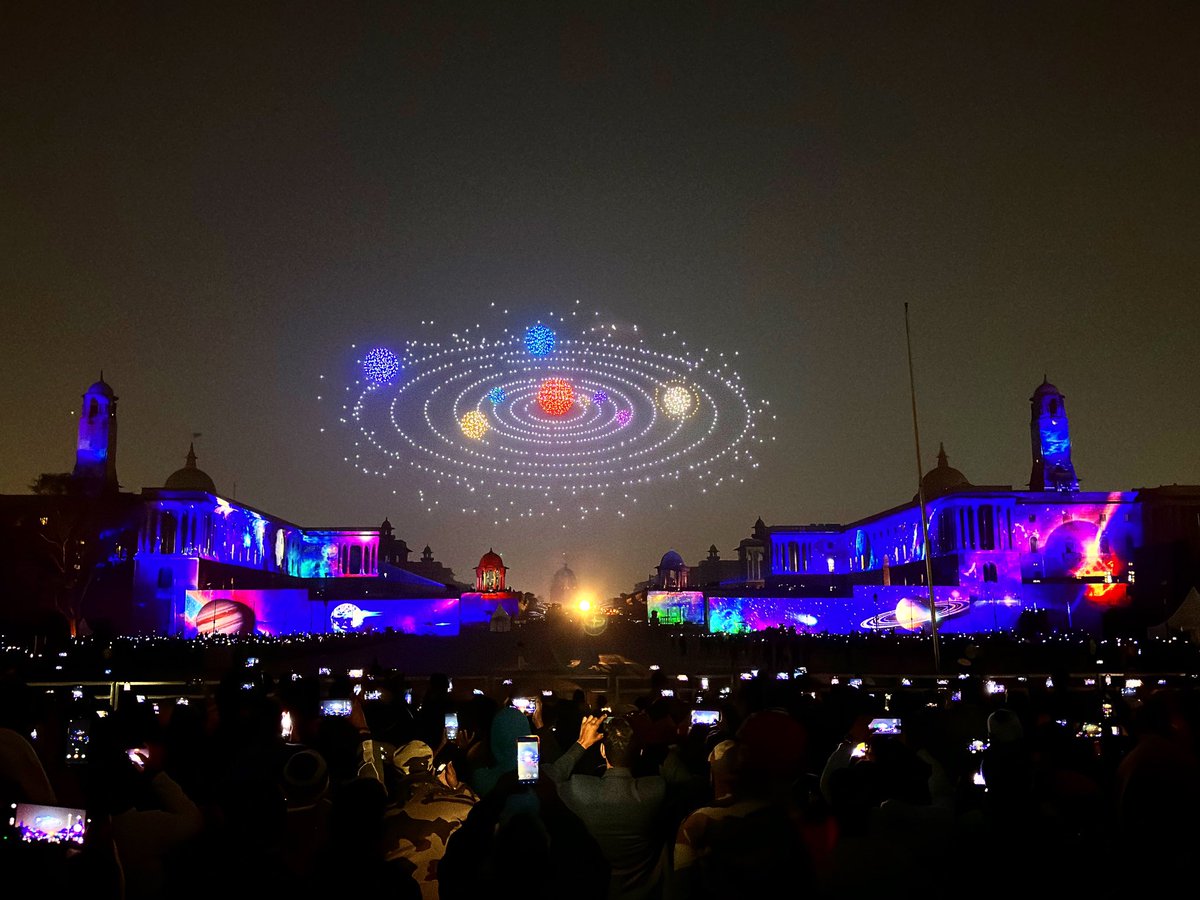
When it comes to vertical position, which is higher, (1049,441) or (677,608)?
(1049,441)

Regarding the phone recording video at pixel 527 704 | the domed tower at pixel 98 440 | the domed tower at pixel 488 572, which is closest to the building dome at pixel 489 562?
the domed tower at pixel 488 572

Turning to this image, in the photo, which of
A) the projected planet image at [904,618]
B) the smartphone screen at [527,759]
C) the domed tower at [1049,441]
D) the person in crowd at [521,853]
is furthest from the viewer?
the domed tower at [1049,441]

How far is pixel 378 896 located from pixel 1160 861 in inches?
155

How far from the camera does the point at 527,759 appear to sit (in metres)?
7.23

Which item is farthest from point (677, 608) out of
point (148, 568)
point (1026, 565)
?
point (148, 568)

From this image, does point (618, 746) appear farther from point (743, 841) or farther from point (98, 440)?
point (98, 440)

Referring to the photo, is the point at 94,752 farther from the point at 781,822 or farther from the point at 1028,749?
the point at 1028,749

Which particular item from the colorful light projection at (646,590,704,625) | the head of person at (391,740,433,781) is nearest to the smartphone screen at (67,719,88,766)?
the head of person at (391,740,433,781)

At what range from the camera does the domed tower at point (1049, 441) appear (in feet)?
311

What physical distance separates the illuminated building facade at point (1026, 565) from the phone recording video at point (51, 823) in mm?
66370

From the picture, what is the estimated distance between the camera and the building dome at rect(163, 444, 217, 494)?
301 feet

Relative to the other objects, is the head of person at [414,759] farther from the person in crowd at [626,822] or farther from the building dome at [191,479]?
the building dome at [191,479]

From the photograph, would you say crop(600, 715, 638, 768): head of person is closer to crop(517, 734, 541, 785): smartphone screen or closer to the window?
crop(517, 734, 541, 785): smartphone screen

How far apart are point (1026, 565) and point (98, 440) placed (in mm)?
78344
